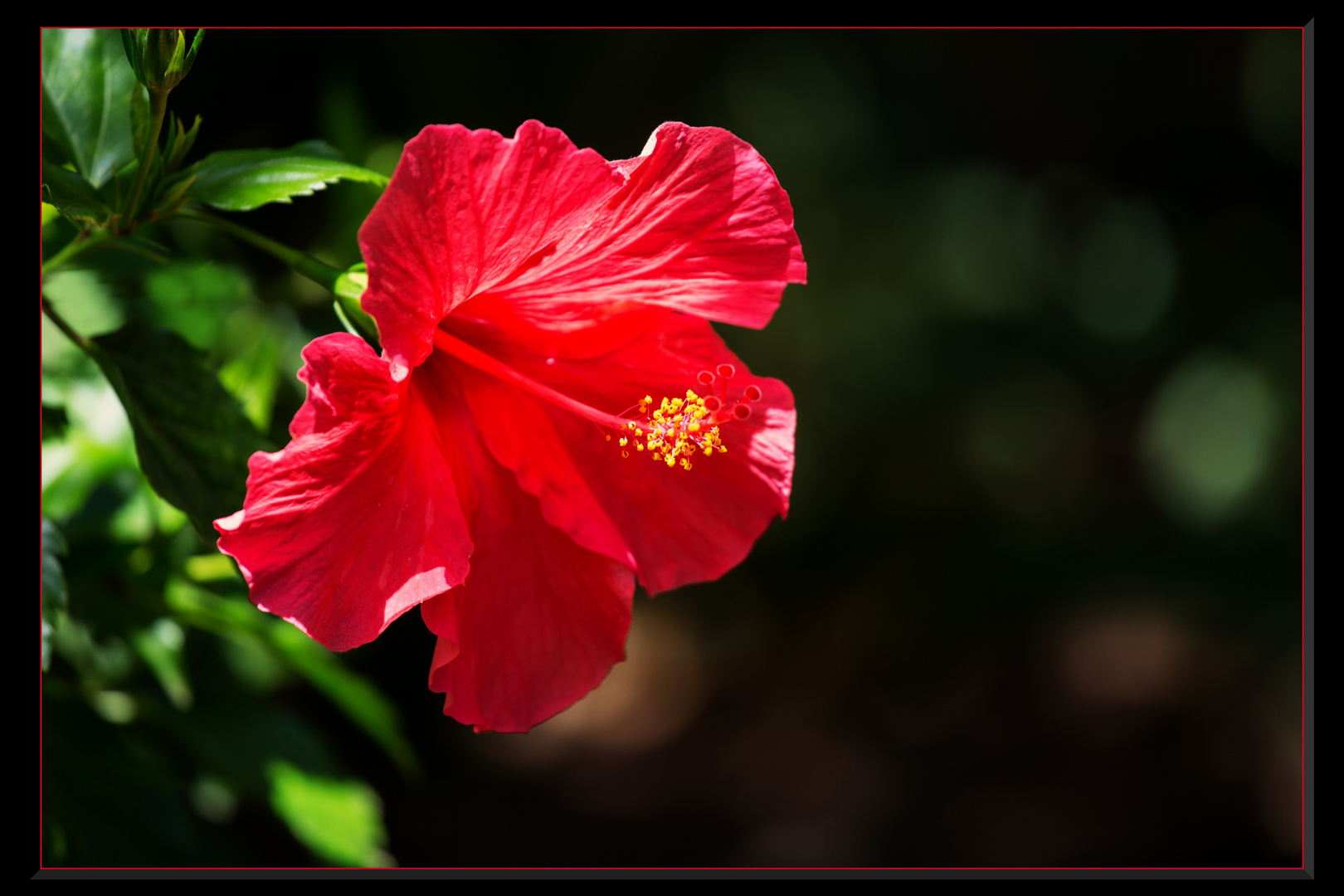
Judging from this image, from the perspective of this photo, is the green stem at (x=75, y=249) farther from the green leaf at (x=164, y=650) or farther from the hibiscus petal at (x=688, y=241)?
the green leaf at (x=164, y=650)

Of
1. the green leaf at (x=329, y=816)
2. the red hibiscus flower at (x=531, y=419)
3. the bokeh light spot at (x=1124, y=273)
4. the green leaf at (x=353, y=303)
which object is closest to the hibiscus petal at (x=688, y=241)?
the red hibiscus flower at (x=531, y=419)

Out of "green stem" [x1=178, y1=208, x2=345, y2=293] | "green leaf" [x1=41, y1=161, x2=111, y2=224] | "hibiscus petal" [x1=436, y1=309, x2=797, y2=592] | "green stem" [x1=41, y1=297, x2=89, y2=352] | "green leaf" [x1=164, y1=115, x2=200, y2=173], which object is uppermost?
"green leaf" [x1=164, y1=115, x2=200, y2=173]

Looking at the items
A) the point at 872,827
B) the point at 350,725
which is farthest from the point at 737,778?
the point at 350,725

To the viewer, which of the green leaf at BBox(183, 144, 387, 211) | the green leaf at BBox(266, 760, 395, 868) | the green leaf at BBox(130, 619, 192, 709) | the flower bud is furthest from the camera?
the green leaf at BBox(266, 760, 395, 868)

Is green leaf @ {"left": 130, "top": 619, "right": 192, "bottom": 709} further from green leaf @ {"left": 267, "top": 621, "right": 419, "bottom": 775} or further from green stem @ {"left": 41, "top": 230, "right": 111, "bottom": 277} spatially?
green stem @ {"left": 41, "top": 230, "right": 111, "bottom": 277}

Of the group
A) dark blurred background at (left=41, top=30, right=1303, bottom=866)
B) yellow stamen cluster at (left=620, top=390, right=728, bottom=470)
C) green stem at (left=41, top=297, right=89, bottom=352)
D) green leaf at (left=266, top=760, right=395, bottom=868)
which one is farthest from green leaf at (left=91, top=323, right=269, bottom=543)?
dark blurred background at (left=41, top=30, right=1303, bottom=866)

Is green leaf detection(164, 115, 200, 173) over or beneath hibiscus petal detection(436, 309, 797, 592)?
over

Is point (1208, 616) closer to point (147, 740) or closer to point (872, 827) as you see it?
point (872, 827)

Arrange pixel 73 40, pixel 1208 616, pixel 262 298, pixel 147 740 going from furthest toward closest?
pixel 1208 616, pixel 262 298, pixel 147 740, pixel 73 40
